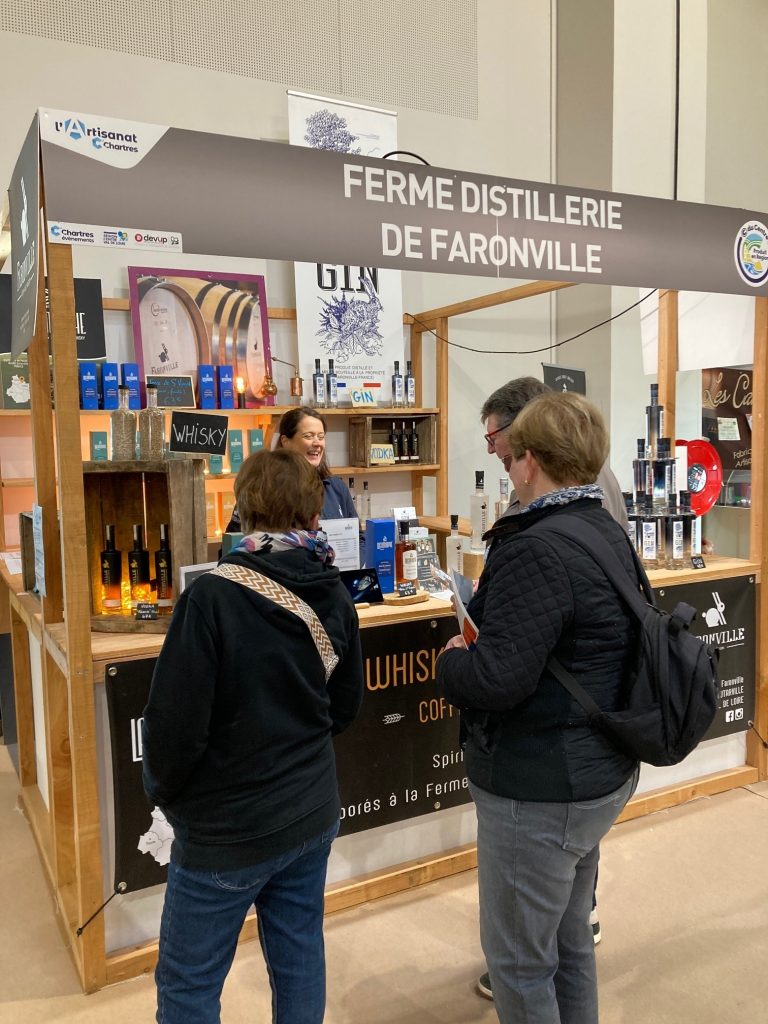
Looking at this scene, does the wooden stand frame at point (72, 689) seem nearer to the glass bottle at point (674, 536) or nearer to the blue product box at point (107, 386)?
the glass bottle at point (674, 536)

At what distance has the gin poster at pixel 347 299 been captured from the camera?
17.9 feet

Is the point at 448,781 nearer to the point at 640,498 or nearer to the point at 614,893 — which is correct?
the point at 614,893

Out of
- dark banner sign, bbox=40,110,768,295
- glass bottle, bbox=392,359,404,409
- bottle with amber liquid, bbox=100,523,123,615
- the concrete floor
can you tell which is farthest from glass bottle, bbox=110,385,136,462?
glass bottle, bbox=392,359,404,409

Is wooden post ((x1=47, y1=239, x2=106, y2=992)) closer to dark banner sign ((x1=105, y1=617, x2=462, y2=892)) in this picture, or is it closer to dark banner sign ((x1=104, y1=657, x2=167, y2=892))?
dark banner sign ((x1=104, y1=657, x2=167, y2=892))

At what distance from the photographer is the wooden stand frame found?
2.21 metres

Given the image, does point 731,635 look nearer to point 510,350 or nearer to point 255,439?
point 255,439

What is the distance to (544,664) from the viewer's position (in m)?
1.52

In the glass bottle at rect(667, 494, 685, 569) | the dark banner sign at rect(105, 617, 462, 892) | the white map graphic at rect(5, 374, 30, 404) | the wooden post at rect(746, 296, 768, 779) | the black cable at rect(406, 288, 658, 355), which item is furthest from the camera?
the black cable at rect(406, 288, 658, 355)

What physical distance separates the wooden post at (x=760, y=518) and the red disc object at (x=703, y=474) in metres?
0.22

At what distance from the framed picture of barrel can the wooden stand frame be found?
6.49 feet

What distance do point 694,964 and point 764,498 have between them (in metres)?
2.00

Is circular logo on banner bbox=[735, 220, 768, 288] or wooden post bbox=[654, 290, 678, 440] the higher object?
circular logo on banner bbox=[735, 220, 768, 288]

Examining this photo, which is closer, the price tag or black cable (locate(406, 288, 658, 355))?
the price tag

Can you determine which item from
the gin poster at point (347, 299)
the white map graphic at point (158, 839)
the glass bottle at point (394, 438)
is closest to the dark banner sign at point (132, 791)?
the white map graphic at point (158, 839)
